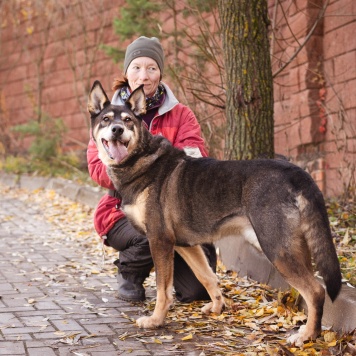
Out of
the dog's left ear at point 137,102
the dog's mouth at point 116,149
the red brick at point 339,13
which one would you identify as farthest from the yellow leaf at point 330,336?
the red brick at point 339,13

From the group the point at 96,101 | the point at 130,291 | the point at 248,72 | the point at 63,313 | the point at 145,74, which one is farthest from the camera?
the point at 248,72

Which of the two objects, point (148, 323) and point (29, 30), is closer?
point (148, 323)

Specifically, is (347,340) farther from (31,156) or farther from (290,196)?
(31,156)

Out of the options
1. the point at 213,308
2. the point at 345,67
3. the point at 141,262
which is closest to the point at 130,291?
the point at 141,262

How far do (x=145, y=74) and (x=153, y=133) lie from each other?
0.47 meters

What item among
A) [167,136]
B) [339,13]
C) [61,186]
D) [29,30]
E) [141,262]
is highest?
[29,30]

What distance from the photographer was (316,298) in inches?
165

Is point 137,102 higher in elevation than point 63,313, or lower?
higher

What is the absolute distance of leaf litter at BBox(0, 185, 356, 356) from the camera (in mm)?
4250

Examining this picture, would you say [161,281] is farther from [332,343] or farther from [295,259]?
[332,343]

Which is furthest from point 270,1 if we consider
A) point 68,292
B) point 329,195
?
point 68,292

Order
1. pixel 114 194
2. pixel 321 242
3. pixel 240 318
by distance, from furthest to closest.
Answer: pixel 114 194 < pixel 240 318 < pixel 321 242

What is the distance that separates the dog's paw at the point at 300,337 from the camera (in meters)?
4.21

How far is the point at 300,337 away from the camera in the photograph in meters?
4.23
